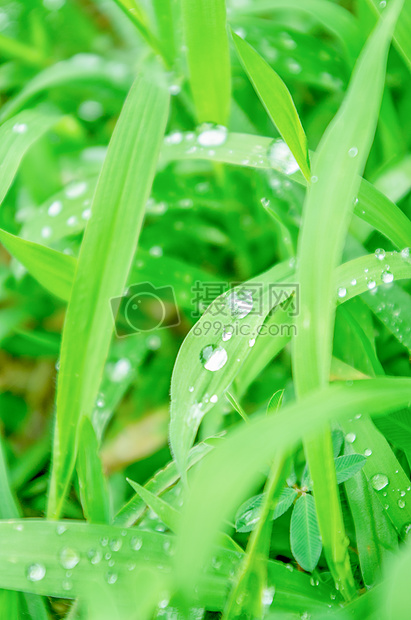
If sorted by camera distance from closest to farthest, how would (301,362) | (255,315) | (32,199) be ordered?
(301,362)
(255,315)
(32,199)

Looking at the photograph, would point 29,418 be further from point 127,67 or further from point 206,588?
point 127,67

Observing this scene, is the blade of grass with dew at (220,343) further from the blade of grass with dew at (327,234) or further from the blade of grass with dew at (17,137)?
the blade of grass with dew at (17,137)

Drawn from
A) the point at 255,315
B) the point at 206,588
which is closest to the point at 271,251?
the point at 255,315

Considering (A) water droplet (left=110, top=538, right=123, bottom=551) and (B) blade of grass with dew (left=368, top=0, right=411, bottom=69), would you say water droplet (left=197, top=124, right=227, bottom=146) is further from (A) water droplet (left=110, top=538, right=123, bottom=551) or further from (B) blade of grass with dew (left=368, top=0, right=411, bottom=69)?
(A) water droplet (left=110, top=538, right=123, bottom=551)

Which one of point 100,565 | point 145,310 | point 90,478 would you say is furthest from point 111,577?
point 145,310

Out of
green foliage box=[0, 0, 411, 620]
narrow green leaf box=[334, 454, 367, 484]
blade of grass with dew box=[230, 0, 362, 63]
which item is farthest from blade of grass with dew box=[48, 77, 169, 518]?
blade of grass with dew box=[230, 0, 362, 63]

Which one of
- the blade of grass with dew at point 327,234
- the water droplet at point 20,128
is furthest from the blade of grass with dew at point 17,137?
the blade of grass with dew at point 327,234
